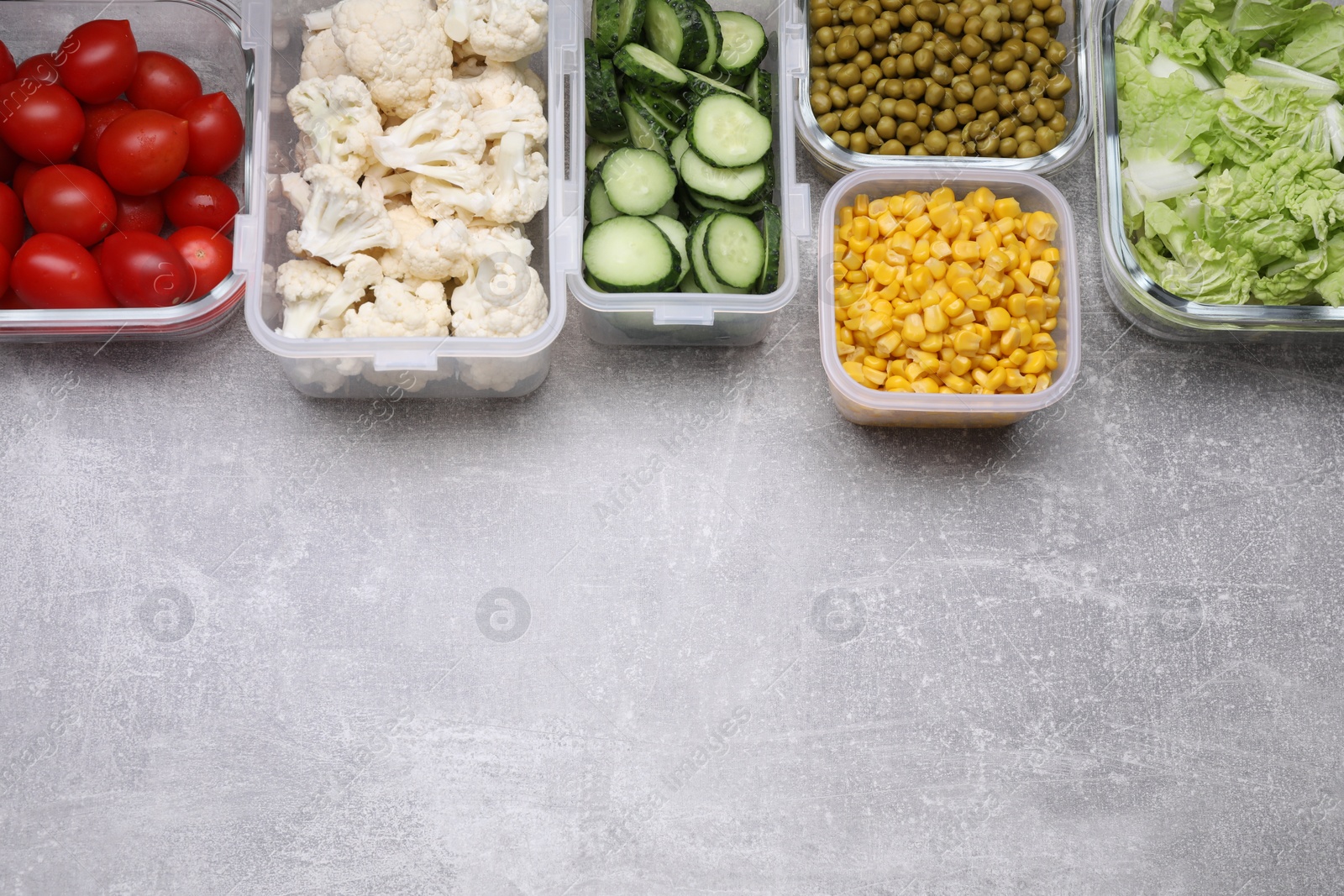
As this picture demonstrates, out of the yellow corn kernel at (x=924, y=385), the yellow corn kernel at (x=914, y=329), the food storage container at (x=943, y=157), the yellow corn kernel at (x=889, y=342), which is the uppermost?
the food storage container at (x=943, y=157)

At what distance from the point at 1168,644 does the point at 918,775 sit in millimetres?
527

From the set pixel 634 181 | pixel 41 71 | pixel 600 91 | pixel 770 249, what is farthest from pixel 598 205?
pixel 41 71

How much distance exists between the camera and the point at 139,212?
68.0 inches

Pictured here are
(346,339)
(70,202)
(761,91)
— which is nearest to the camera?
(346,339)

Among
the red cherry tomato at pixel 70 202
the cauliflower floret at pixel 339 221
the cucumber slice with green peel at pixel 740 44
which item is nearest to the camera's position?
the cauliflower floret at pixel 339 221

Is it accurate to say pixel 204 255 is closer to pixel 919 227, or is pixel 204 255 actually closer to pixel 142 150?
pixel 142 150

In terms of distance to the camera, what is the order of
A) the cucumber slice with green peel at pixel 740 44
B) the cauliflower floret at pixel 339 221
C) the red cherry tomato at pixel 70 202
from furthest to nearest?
the cucumber slice with green peel at pixel 740 44 → the red cherry tomato at pixel 70 202 → the cauliflower floret at pixel 339 221

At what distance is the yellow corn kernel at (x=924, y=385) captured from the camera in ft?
5.54

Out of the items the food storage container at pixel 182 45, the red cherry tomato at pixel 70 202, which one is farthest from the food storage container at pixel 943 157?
the red cherry tomato at pixel 70 202

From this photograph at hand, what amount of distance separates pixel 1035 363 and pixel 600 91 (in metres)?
0.88

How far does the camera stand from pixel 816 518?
5.99 ft

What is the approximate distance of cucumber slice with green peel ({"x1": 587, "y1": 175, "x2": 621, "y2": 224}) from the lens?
170 cm

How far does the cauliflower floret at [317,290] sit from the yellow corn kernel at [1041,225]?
112cm

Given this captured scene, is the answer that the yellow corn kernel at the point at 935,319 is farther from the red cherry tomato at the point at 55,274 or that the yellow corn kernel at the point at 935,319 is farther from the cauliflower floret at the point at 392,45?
the red cherry tomato at the point at 55,274
